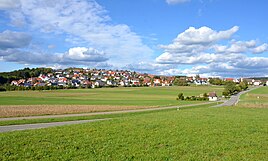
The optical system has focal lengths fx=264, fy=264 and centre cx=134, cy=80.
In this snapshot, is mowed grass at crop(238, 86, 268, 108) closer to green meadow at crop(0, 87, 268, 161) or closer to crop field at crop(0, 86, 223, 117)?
crop field at crop(0, 86, 223, 117)

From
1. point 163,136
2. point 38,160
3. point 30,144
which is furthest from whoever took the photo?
point 163,136

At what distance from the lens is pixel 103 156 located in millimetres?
9156

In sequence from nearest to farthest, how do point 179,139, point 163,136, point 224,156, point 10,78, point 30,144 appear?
point 224,156
point 30,144
point 179,139
point 163,136
point 10,78

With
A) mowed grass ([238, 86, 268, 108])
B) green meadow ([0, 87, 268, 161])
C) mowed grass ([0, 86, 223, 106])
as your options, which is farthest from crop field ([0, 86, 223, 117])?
green meadow ([0, 87, 268, 161])

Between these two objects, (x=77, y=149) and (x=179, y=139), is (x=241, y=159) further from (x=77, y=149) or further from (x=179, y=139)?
(x=77, y=149)

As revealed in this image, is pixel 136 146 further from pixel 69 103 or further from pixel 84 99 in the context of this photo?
pixel 84 99

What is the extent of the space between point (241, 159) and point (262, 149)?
2.03 metres

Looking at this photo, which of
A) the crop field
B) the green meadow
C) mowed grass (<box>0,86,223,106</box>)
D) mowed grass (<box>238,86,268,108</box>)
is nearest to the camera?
the green meadow

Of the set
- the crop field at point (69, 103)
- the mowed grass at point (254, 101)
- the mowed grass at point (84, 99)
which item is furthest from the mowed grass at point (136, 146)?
the mowed grass at point (84, 99)

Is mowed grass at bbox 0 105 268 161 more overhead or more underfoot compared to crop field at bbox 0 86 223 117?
more overhead

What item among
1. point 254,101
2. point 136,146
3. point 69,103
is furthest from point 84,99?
point 136,146

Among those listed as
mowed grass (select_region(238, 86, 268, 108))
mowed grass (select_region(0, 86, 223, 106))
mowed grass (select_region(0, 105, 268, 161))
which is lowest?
mowed grass (select_region(238, 86, 268, 108))

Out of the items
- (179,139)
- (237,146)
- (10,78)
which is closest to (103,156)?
(179,139)

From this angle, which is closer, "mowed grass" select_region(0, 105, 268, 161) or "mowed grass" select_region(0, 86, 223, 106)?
"mowed grass" select_region(0, 105, 268, 161)
